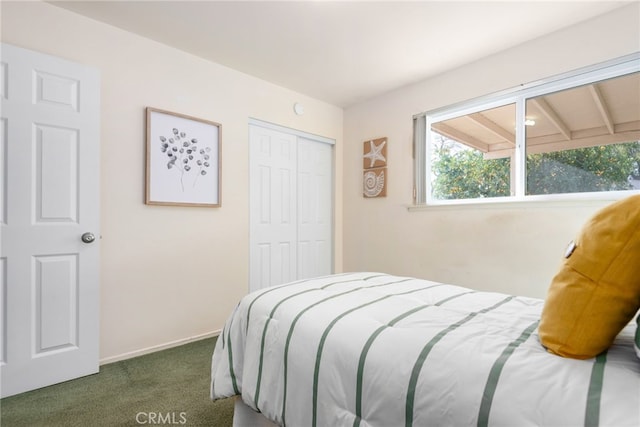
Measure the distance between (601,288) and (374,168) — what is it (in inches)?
113

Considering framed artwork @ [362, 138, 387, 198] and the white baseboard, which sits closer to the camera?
the white baseboard

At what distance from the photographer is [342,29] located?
2.33 m

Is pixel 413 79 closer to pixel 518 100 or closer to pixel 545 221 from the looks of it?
pixel 518 100

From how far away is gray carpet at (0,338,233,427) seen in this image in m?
1.59

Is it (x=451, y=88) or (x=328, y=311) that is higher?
(x=451, y=88)

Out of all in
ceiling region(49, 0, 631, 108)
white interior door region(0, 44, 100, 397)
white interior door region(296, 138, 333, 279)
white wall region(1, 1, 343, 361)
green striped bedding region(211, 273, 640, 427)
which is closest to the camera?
green striped bedding region(211, 273, 640, 427)

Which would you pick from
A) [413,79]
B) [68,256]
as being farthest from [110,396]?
[413,79]

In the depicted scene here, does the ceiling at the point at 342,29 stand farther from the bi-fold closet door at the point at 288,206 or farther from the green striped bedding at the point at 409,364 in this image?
the green striped bedding at the point at 409,364

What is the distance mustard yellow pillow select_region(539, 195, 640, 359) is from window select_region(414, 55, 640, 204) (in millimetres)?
1858

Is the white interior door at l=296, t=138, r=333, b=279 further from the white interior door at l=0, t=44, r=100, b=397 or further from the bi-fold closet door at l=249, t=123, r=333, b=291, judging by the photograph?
the white interior door at l=0, t=44, r=100, b=397

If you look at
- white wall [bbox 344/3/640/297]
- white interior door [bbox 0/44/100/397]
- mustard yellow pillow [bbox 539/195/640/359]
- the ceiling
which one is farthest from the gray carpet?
the ceiling

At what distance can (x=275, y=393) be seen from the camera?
1171mm

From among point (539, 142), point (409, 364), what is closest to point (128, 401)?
point (409, 364)

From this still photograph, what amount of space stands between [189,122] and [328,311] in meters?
2.21
